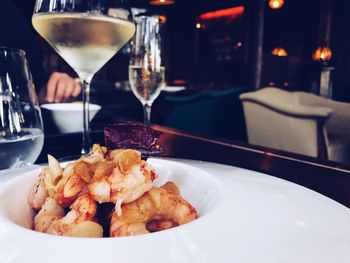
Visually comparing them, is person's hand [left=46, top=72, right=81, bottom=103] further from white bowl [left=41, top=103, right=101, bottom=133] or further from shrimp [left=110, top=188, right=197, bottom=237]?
shrimp [left=110, top=188, right=197, bottom=237]

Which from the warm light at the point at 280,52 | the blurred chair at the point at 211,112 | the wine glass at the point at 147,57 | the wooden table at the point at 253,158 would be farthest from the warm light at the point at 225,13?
the wooden table at the point at 253,158

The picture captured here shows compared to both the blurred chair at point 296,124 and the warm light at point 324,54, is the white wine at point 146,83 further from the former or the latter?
the warm light at point 324,54

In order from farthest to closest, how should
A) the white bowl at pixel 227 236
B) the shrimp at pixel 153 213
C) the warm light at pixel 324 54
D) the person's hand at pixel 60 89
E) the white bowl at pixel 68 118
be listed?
1. the warm light at pixel 324 54
2. the person's hand at pixel 60 89
3. the white bowl at pixel 68 118
4. the shrimp at pixel 153 213
5. the white bowl at pixel 227 236

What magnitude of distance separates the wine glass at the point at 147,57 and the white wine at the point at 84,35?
0.43 m

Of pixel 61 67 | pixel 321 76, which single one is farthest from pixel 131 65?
pixel 61 67

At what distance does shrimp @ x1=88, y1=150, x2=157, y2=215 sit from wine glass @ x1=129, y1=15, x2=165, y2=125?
3.06 feet

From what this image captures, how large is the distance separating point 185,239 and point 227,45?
981cm

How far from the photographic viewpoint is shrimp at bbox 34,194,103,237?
14.6 inches

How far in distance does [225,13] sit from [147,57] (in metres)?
8.99

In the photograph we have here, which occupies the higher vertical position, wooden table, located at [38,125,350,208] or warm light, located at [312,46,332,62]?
warm light, located at [312,46,332,62]

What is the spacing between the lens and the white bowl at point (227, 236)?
10.9 inches

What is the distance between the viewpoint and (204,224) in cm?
33

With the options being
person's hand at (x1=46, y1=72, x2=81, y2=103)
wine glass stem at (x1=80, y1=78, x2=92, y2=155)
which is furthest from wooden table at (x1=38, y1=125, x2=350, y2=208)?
person's hand at (x1=46, y1=72, x2=81, y2=103)

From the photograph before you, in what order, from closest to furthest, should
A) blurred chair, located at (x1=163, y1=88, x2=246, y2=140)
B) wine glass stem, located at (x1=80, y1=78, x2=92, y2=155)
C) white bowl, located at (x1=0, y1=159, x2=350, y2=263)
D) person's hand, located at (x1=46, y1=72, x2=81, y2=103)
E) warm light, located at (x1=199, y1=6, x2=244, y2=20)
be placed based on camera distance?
white bowl, located at (x1=0, y1=159, x2=350, y2=263) < wine glass stem, located at (x1=80, y1=78, x2=92, y2=155) < person's hand, located at (x1=46, y1=72, x2=81, y2=103) < blurred chair, located at (x1=163, y1=88, x2=246, y2=140) < warm light, located at (x1=199, y1=6, x2=244, y2=20)
